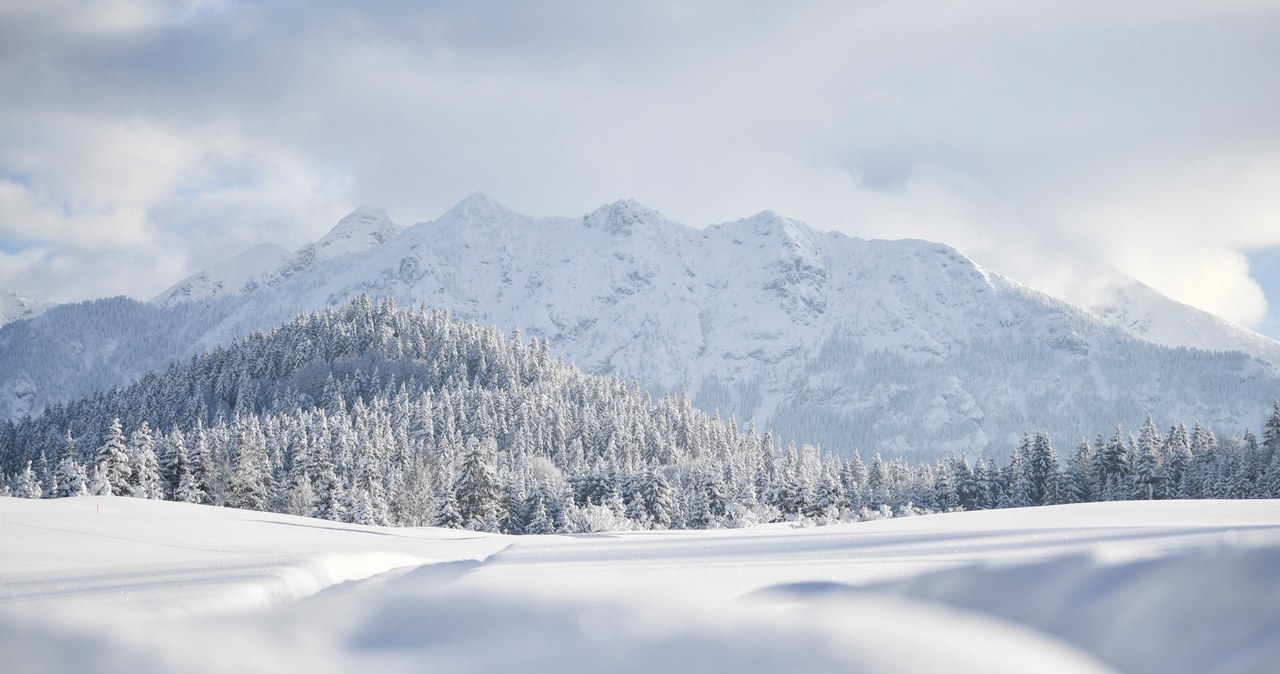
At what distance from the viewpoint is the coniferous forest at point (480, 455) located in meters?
64.8

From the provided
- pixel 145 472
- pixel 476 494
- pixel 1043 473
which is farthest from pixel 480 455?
pixel 1043 473

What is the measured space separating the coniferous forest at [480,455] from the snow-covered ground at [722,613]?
51.2m

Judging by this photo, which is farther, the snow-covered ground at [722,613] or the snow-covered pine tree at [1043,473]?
the snow-covered pine tree at [1043,473]

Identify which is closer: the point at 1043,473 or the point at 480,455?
the point at 480,455

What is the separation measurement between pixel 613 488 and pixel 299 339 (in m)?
113

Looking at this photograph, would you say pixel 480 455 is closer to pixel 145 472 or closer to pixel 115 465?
pixel 145 472

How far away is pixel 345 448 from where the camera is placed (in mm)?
88188

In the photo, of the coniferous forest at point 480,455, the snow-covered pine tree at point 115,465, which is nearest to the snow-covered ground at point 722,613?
the coniferous forest at point 480,455

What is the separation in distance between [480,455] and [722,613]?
203 ft

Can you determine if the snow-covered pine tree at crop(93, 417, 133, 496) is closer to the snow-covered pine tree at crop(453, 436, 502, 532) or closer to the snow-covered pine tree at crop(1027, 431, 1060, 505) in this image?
the snow-covered pine tree at crop(453, 436, 502, 532)

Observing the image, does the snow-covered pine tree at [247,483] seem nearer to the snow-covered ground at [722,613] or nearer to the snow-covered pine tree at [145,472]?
the snow-covered pine tree at [145,472]

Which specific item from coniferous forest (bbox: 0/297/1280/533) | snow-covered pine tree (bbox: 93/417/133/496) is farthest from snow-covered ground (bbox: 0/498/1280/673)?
snow-covered pine tree (bbox: 93/417/133/496)

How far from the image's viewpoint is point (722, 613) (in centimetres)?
621

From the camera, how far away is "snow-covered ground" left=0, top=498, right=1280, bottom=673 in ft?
19.1
